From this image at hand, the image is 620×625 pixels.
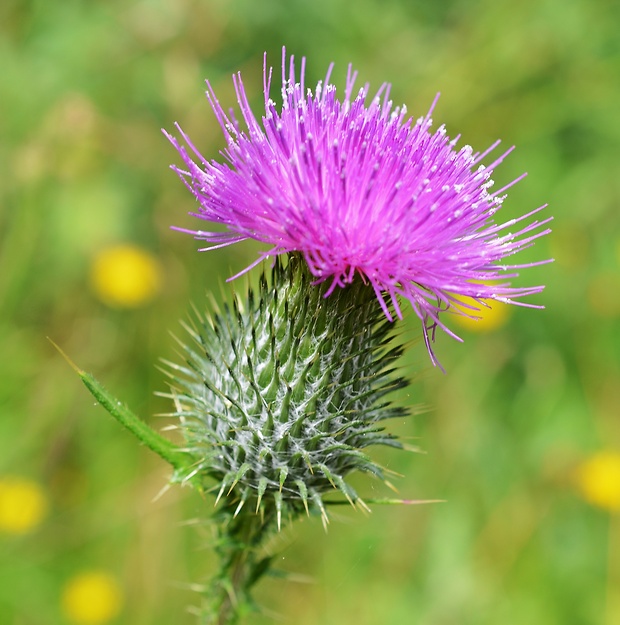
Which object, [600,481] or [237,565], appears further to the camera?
[600,481]

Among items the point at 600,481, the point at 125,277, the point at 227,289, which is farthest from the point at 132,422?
the point at 600,481

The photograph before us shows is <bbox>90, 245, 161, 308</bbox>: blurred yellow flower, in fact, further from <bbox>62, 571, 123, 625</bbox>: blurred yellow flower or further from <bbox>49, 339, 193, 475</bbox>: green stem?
<bbox>49, 339, 193, 475</bbox>: green stem

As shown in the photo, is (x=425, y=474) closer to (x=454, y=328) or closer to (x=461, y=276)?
(x=454, y=328)

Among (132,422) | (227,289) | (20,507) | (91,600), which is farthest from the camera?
(227,289)

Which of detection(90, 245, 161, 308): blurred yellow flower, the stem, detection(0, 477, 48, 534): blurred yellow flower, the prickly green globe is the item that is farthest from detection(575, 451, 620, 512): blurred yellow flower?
detection(0, 477, 48, 534): blurred yellow flower

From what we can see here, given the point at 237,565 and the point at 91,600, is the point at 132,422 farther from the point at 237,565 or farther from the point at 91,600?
the point at 91,600

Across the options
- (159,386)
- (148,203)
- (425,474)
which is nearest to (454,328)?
(425,474)
